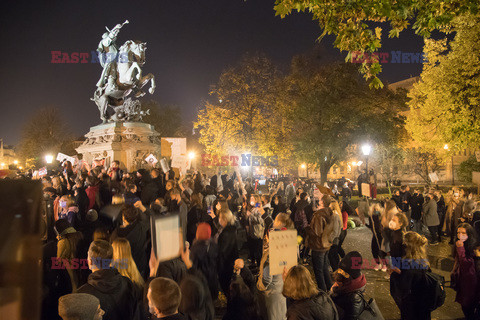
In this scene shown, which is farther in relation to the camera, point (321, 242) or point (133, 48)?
point (133, 48)

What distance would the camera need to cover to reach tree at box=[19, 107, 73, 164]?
59650 mm

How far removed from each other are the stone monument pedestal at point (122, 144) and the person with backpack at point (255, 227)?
27.2 ft

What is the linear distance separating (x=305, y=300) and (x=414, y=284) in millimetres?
2099

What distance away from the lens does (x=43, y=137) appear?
6059cm

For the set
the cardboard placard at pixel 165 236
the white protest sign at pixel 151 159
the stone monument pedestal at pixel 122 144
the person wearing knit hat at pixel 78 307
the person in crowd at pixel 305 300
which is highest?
the stone monument pedestal at pixel 122 144

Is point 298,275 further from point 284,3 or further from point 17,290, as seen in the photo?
point 284,3

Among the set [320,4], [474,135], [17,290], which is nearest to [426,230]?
[474,135]

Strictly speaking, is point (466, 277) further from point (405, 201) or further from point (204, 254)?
point (405, 201)

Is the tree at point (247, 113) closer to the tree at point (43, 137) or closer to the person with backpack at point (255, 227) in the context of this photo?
the person with backpack at point (255, 227)

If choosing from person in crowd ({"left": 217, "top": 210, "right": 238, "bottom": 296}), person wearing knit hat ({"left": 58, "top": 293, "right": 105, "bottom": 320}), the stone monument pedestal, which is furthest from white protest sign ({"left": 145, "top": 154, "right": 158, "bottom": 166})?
person wearing knit hat ({"left": 58, "top": 293, "right": 105, "bottom": 320})

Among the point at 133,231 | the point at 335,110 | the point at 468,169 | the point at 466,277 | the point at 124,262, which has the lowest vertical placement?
the point at 466,277

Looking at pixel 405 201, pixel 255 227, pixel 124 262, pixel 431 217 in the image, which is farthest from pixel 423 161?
pixel 124 262

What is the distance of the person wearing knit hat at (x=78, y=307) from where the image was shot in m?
2.47

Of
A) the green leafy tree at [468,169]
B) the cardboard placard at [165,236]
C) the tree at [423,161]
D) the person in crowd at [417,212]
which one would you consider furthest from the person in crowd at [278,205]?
the tree at [423,161]
